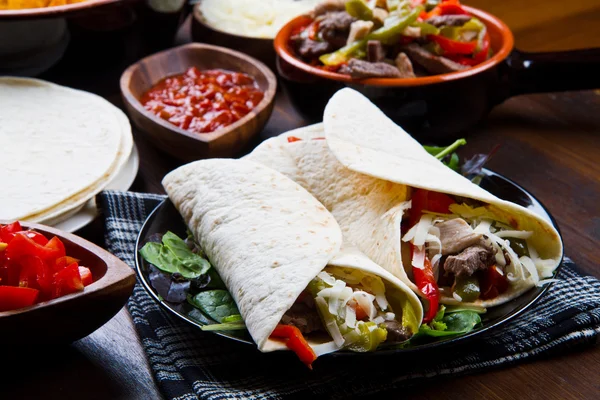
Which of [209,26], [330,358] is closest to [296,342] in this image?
[330,358]

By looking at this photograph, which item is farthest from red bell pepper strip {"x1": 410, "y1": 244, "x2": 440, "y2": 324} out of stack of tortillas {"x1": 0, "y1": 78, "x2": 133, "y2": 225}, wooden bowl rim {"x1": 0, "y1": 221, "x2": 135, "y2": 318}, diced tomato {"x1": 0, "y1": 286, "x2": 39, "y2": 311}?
stack of tortillas {"x1": 0, "y1": 78, "x2": 133, "y2": 225}

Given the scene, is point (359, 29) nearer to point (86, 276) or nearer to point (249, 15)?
point (249, 15)

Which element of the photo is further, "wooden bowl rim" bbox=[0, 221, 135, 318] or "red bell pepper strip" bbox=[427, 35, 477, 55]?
"red bell pepper strip" bbox=[427, 35, 477, 55]

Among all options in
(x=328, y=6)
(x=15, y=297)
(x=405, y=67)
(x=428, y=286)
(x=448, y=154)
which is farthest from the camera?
(x=328, y=6)

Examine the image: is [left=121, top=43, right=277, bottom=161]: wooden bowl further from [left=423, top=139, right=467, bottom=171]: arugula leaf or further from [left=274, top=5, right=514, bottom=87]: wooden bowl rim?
[left=423, top=139, right=467, bottom=171]: arugula leaf

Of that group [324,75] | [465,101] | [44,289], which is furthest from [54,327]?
[465,101]

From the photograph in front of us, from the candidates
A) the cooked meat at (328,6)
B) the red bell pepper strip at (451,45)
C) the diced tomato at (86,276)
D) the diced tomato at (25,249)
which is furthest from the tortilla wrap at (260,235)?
the cooked meat at (328,6)
